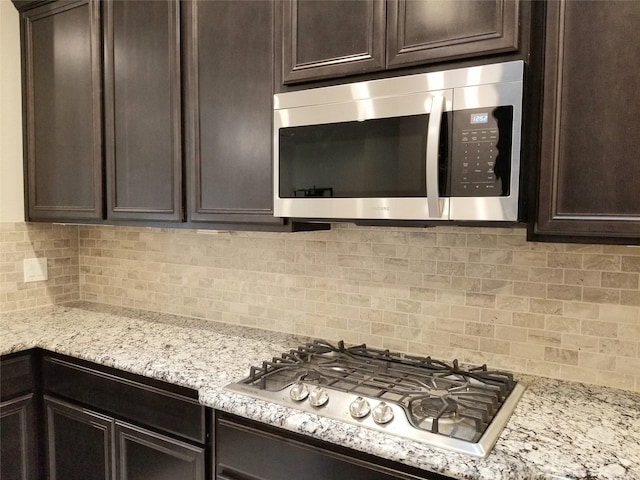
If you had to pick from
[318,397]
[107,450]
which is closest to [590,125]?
[318,397]

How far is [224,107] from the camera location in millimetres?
1788

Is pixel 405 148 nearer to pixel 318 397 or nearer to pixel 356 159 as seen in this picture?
pixel 356 159

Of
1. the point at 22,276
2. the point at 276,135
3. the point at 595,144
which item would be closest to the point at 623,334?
the point at 595,144

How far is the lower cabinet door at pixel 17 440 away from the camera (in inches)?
75.3

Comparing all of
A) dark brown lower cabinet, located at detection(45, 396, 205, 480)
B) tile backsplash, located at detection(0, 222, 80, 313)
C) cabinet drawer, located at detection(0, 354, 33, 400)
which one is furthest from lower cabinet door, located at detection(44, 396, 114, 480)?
tile backsplash, located at detection(0, 222, 80, 313)

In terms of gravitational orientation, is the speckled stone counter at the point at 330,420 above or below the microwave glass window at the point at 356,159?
below

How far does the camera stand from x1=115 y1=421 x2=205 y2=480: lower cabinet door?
1.55 meters

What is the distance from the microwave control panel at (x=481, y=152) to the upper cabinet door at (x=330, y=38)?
34 cm

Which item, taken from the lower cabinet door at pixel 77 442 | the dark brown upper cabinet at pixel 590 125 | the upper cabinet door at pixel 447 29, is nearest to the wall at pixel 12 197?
the lower cabinet door at pixel 77 442

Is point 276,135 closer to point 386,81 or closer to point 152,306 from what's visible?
point 386,81

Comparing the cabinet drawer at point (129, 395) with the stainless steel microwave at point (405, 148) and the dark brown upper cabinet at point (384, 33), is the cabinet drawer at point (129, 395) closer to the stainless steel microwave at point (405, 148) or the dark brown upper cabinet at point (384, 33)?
the stainless steel microwave at point (405, 148)

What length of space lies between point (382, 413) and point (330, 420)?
0.46 feet

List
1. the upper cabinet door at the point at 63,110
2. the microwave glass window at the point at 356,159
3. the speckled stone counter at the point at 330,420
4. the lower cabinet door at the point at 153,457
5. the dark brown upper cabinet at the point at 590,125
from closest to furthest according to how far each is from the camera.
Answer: the speckled stone counter at the point at 330,420 < the dark brown upper cabinet at the point at 590,125 < the microwave glass window at the point at 356,159 < the lower cabinet door at the point at 153,457 < the upper cabinet door at the point at 63,110

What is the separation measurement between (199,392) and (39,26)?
2.02 m
